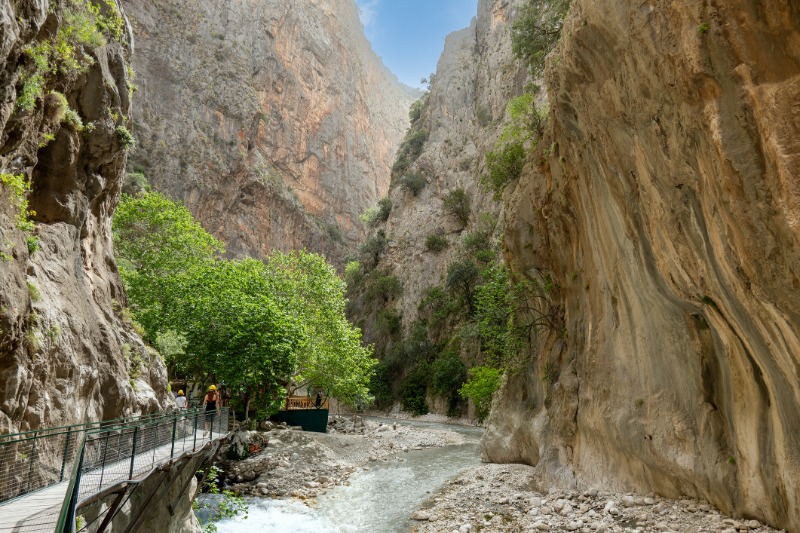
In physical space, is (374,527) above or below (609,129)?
below

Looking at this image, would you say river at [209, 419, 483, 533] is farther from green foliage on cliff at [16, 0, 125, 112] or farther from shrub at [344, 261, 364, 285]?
shrub at [344, 261, 364, 285]

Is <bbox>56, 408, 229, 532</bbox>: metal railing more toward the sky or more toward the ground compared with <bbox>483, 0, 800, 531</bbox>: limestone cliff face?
more toward the ground

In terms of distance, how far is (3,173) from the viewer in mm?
10414

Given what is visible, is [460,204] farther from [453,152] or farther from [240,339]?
[240,339]

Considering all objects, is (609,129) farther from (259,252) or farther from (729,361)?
(259,252)

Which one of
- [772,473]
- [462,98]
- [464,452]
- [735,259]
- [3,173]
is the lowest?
[464,452]

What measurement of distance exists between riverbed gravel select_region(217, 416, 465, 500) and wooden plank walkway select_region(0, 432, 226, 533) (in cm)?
863

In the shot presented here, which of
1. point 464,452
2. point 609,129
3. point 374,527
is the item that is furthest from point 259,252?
point 609,129

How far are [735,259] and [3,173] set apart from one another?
13.3 m

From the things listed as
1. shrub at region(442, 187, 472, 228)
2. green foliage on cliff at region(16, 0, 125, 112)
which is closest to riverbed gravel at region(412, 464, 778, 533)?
green foliage on cliff at region(16, 0, 125, 112)

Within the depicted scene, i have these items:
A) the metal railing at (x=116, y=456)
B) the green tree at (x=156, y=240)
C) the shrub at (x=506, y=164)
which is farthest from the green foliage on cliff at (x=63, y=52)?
the green tree at (x=156, y=240)

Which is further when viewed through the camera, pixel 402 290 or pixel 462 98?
pixel 462 98

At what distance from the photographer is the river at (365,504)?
14.0 meters

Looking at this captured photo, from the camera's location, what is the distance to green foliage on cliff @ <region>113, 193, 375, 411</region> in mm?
22406
